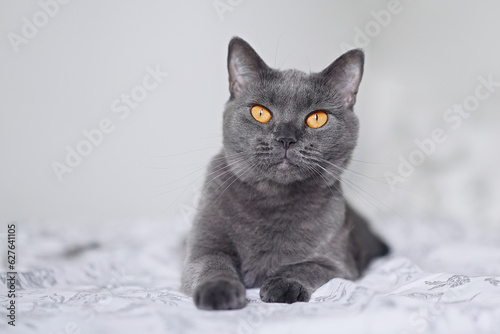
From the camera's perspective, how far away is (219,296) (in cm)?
96

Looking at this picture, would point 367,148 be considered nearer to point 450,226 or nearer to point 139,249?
point 450,226

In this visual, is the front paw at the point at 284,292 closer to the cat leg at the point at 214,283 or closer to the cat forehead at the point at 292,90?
the cat leg at the point at 214,283

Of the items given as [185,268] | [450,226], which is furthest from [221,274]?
[450,226]

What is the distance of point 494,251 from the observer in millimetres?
1720

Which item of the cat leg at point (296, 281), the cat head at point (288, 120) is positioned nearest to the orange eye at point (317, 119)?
the cat head at point (288, 120)

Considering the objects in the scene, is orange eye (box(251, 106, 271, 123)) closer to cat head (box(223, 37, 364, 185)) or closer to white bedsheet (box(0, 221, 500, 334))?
cat head (box(223, 37, 364, 185))

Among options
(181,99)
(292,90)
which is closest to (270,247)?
(292,90)

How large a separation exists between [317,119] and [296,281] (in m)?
0.48

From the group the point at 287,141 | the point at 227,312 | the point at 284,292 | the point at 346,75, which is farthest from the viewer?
the point at 346,75

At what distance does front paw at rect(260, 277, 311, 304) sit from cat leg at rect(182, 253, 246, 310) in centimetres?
8

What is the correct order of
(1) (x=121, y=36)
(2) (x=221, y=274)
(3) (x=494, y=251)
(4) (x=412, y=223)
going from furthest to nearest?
(1) (x=121, y=36) → (4) (x=412, y=223) → (3) (x=494, y=251) → (2) (x=221, y=274)

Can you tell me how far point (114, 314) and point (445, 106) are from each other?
7.87 feet

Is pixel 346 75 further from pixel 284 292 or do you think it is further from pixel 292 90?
pixel 284 292

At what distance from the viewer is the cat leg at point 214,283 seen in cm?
96
